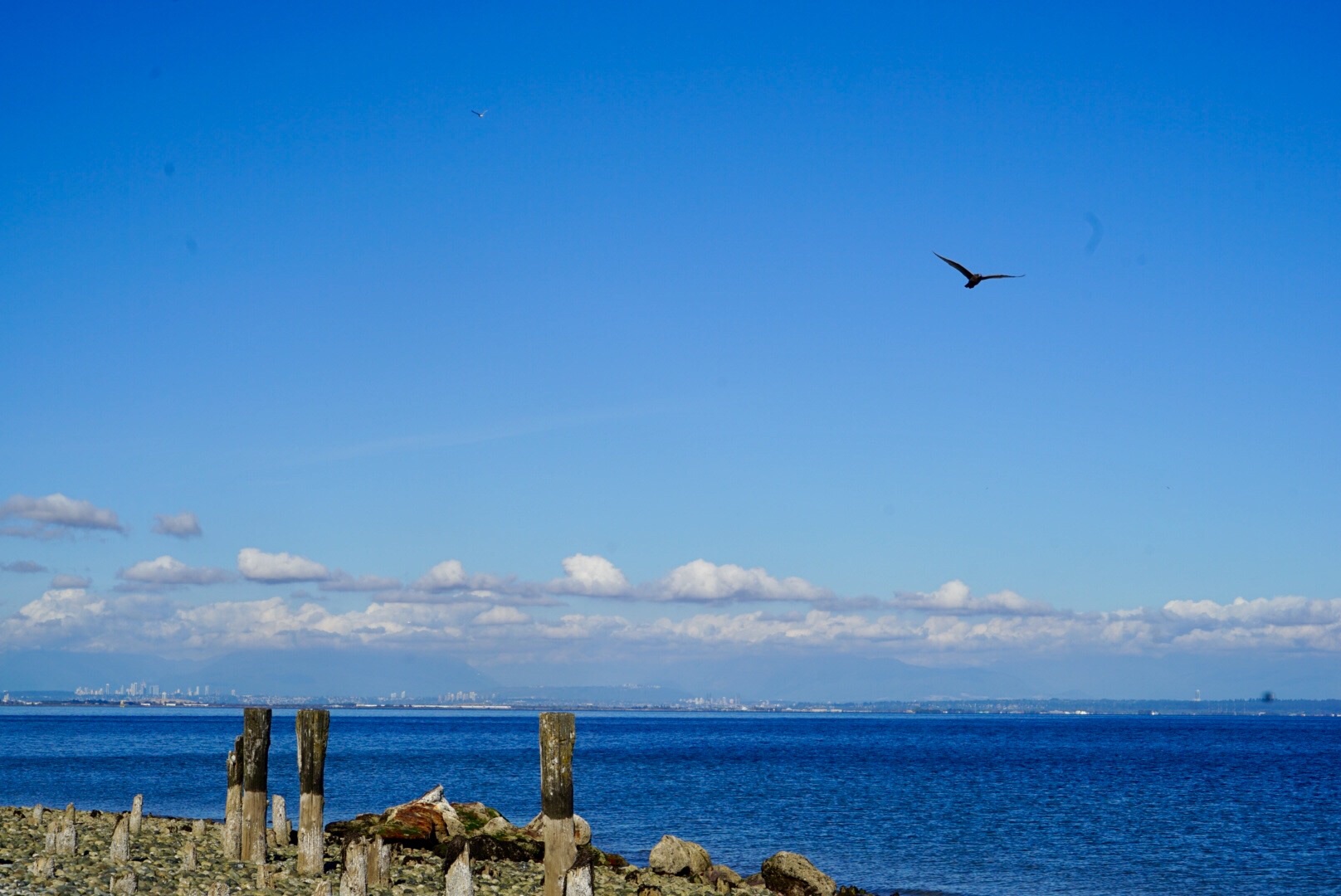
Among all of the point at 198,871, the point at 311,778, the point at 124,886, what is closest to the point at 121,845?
the point at 198,871

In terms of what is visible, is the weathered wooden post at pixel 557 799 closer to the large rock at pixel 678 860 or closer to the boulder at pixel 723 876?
the large rock at pixel 678 860

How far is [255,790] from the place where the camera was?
27.0 meters

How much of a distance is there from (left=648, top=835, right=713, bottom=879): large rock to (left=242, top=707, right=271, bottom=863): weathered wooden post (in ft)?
34.1

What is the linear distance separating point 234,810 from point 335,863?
8.06ft

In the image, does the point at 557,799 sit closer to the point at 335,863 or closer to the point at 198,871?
the point at 198,871

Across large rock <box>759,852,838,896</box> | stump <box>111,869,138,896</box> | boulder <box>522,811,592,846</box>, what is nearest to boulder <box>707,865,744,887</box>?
large rock <box>759,852,838,896</box>

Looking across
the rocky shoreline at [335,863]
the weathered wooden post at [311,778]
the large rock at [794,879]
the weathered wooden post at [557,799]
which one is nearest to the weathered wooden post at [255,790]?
the rocky shoreline at [335,863]

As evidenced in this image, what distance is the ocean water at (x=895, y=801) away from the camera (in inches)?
1645

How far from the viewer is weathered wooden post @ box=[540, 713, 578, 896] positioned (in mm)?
22172

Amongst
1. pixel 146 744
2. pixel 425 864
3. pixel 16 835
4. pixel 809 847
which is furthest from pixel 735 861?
pixel 146 744

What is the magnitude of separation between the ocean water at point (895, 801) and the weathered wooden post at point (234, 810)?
17040mm

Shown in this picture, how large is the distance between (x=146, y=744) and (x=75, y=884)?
370 feet

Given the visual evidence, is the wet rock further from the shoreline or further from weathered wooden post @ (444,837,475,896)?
weathered wooden post @ (444,837,475,896)

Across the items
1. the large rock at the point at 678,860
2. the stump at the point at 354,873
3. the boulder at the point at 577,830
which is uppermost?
the stump at the point at 354,873
